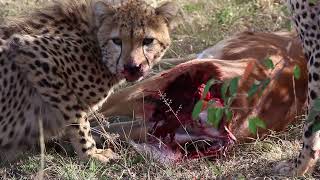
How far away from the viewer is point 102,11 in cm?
445

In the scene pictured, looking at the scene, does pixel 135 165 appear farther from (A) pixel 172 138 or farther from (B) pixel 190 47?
(B) pixel 190 47

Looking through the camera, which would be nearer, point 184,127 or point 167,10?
point 184,127

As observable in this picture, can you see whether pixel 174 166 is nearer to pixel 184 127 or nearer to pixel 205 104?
pixel 184 127

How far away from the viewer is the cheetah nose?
4297 mm

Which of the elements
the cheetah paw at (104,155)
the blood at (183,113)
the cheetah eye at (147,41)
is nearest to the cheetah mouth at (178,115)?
the blood at (183,113)

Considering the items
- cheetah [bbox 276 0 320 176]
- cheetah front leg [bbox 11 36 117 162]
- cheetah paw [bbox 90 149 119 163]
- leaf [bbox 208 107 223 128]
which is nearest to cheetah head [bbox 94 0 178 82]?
cheetah front leg [bbox 11 36 117 162]

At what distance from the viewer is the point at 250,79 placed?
4500mm

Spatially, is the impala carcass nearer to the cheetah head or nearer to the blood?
the blood

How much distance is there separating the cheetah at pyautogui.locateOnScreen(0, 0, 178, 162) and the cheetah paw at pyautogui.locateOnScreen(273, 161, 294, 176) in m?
1.01

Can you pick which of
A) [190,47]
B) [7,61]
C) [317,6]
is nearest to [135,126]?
[7,61]

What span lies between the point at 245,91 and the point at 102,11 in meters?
1.03

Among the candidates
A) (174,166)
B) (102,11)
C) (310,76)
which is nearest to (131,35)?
(102,11)

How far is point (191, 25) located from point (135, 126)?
2.36 meters

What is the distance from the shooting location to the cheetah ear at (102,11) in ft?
14.6
